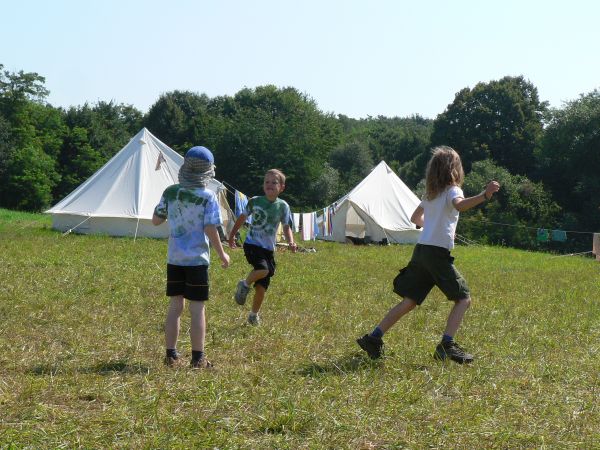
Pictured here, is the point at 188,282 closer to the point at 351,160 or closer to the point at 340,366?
the point at 340,366

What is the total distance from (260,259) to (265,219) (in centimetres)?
41

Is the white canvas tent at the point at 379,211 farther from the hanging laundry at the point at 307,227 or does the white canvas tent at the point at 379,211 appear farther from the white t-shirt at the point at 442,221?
the white t-shirt at the point at 442,221

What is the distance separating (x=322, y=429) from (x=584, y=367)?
262 cm

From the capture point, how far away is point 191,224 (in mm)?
5398

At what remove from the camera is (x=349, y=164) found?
55.4m

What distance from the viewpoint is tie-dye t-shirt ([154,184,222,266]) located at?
17.6 feet

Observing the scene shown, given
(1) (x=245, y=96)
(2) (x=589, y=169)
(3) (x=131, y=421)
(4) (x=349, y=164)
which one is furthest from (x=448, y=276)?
(1) (x=245, y=96)

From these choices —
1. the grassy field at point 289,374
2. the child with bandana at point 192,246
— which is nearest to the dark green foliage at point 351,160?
the grassy field at point 289,374

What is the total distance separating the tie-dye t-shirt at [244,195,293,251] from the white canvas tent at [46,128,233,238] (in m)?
12.5

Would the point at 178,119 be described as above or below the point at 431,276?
above

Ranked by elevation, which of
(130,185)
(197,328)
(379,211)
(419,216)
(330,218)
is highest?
(130,185)

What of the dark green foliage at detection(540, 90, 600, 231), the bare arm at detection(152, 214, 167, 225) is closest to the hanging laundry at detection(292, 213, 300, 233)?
the bare arm at detection(152, 214, 167, 225)

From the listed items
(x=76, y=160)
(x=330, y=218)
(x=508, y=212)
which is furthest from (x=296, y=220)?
(x=76, y=160)

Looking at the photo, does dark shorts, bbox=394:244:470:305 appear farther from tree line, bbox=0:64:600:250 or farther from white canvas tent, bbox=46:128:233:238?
tree line, bbox=0:64:600:250
